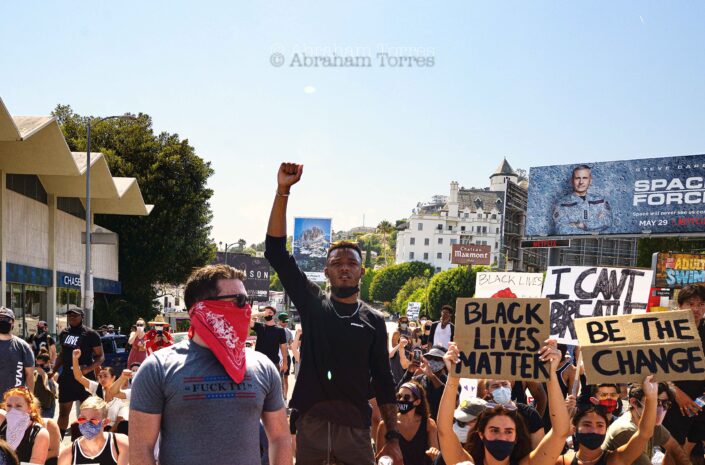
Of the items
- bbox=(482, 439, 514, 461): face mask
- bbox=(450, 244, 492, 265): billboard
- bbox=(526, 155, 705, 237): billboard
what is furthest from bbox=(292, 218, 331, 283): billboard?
bbox=(482, 439, 514, 461): face mask

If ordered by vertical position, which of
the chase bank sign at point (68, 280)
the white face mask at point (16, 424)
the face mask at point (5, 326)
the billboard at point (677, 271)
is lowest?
the chase bank sign at point (68, 280)

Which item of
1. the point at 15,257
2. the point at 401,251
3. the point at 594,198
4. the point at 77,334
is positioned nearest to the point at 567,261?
the point at 594,198

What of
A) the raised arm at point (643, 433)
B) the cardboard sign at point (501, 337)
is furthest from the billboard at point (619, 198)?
the cardboard sign at point (501, 337)

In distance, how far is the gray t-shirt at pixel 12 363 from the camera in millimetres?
7273

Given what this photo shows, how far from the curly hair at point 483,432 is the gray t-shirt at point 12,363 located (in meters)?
4.66

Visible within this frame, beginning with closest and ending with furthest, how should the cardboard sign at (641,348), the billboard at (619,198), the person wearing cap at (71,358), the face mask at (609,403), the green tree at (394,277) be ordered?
the cardboard sign at (641,348)
the face mask at (609,403)
the person wearing cap at (71,358)
the billboard at (619,198)
the green tree at (394,277)

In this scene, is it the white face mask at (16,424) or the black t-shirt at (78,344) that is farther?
the black t-shirt at (78,344)

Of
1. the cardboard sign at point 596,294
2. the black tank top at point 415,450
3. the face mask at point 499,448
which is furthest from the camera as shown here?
the cardboard sign at point 596,294

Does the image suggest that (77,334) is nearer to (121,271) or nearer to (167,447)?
(167,447)

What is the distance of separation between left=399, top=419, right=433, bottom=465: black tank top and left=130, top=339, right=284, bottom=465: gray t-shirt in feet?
9.82

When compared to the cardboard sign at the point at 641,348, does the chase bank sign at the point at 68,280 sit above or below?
below

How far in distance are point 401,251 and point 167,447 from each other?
142 m

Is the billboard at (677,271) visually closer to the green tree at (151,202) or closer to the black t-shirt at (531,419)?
the green tree at (151,202)

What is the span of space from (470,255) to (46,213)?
67.4 m
